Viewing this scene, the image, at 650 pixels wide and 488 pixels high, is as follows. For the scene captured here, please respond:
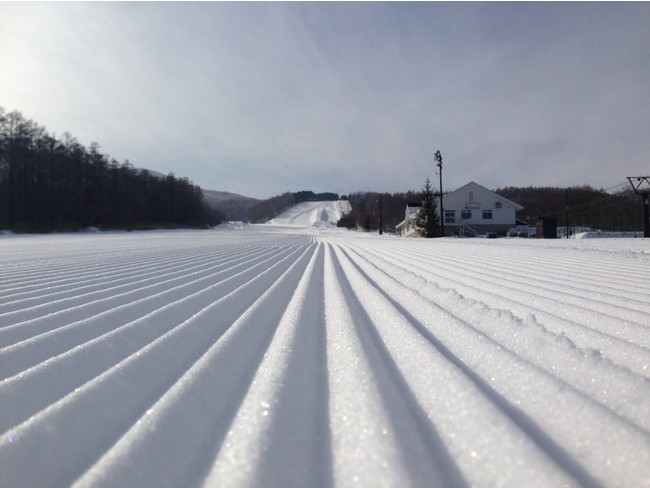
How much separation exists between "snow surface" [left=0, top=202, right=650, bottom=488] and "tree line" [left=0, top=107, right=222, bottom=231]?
35.0 meters

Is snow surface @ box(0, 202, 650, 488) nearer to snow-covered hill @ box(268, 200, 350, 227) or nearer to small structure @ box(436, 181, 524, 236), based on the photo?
small structure @ box(436, 181, 524, 236)

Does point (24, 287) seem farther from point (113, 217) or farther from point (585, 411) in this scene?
point (113, 217)

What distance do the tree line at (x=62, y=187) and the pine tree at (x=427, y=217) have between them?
3040 centimetres

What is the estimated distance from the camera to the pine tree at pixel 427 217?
29.3 meters

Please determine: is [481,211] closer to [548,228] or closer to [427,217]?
[427,217]

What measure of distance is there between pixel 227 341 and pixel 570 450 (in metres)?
1.66

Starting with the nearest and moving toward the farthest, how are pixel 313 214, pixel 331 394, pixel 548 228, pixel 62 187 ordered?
pixel 331 394 → pixel 548 228 → pixel 62 187 → pixel 313 214

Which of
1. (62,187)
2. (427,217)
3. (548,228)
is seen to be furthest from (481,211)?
(62,187)

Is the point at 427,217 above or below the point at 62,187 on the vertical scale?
below

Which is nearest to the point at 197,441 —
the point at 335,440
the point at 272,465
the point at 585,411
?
the point at 272,465

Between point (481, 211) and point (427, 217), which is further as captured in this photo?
point (481, 211)

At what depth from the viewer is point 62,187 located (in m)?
37.2

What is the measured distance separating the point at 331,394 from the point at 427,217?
29.6 m

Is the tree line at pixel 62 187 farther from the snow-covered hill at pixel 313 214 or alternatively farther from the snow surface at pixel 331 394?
the snow-covered hill at pixel 313 214
